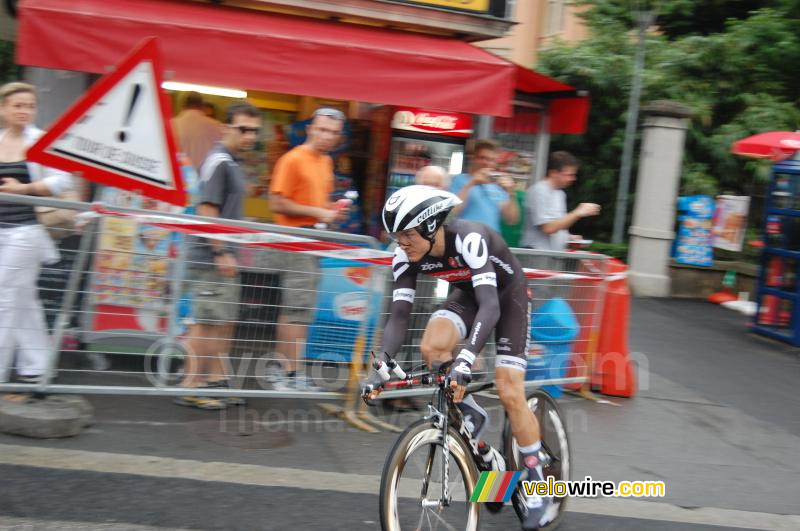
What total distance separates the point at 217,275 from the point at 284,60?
9.81 ft

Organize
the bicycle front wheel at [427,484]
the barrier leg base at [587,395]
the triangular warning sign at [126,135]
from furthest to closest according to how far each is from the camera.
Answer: the barrier leg base at [587,395] < the triangular warning sign at [126,135] < the bicycle front wheel at [427,484]

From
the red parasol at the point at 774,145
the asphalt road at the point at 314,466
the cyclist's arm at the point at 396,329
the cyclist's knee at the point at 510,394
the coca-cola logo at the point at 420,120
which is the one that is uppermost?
the red parasol at the point at 774,145

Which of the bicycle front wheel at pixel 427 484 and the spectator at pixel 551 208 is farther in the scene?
the spectator at pixel 551 208

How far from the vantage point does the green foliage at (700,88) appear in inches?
638

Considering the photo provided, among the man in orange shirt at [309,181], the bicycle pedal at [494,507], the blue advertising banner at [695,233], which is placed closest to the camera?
the bicycle pedal at [494,507]

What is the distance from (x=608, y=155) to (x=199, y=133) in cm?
1044

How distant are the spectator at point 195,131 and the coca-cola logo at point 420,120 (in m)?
2.23

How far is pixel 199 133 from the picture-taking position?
28.8 ft

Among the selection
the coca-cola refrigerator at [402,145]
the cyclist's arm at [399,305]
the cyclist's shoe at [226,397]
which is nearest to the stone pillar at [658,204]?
the coca-cola refrigerator at [402,145]

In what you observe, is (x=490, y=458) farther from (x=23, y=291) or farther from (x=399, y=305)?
(x=23, y=291)

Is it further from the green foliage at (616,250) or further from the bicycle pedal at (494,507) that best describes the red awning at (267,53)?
the green foliage at (616,250)

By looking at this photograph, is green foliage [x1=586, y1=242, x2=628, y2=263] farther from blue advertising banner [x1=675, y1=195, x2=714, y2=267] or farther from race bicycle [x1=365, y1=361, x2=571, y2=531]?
race bicycle [x1=365, y1=361, x2=571, y2=531]

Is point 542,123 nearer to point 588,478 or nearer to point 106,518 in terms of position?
point 588,478

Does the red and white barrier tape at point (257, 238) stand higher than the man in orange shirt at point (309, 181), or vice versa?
the man in orange shirt at point (309, 181)
